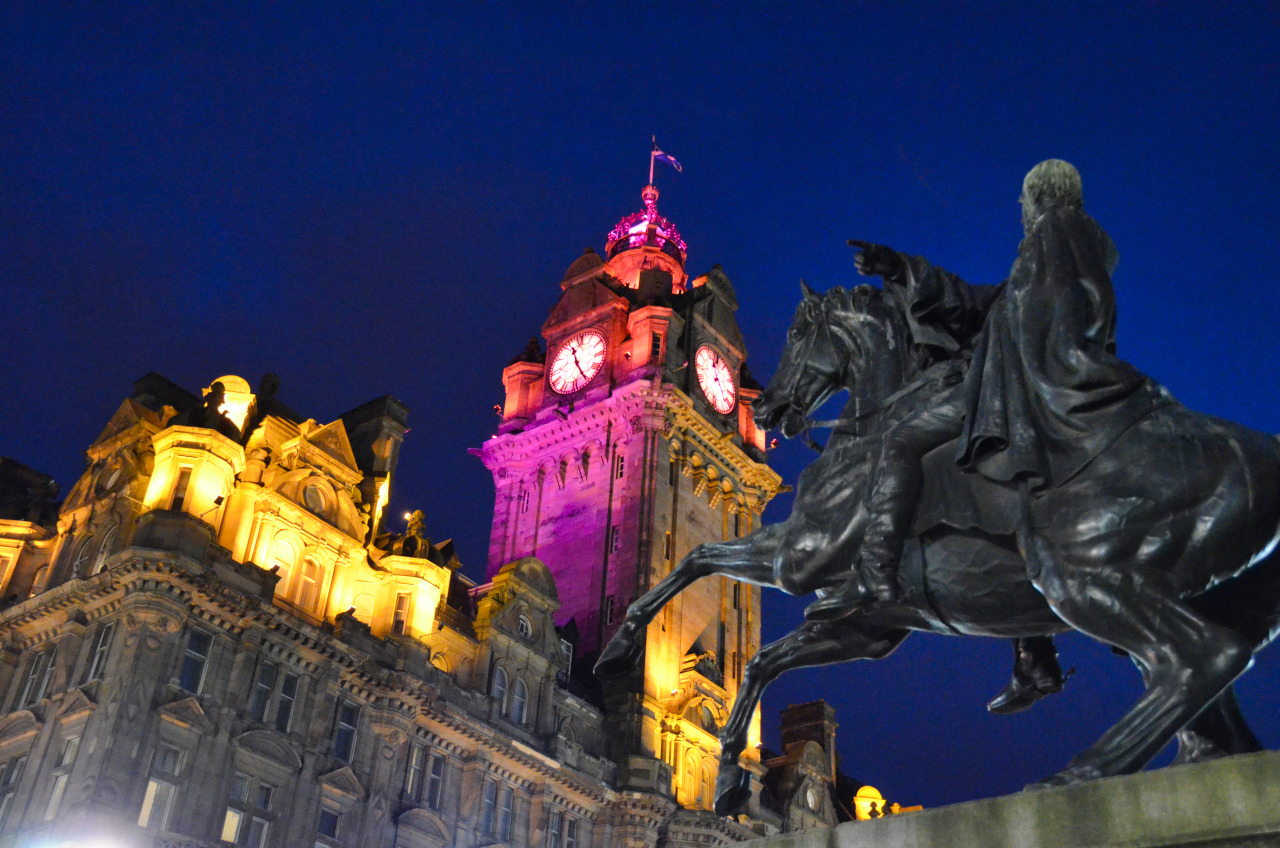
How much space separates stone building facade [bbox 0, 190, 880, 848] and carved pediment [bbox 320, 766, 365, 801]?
8cm

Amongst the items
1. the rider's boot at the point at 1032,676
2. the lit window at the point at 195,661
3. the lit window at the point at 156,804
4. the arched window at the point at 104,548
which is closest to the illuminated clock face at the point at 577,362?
the arched window at the point at 104,548

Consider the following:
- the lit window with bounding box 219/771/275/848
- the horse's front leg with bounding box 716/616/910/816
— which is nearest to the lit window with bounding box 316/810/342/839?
the lit window with bounding box 219/771/275/848

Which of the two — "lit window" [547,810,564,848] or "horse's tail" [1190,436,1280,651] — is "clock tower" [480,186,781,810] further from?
"horse's tail" [1190,436,1280,651]

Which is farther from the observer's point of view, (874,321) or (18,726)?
(18,726)

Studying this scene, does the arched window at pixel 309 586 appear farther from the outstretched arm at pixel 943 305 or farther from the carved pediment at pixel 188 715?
the outstretched arm at pixel 943 305

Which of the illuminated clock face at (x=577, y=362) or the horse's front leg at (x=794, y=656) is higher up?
the illuminated clock face at (x=577, y=362)

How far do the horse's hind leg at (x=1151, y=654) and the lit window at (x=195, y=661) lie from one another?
32.3 meters

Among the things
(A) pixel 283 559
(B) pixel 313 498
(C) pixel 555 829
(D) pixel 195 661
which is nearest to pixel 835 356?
(D) pixel 195 661

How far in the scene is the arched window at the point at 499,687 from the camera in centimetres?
4606

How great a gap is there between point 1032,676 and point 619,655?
265 cm

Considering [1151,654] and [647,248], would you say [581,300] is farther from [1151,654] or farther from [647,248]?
[1151,654]

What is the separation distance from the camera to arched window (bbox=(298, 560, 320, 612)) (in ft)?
132

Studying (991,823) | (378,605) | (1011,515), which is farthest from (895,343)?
(378,605)

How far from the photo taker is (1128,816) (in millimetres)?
4941
